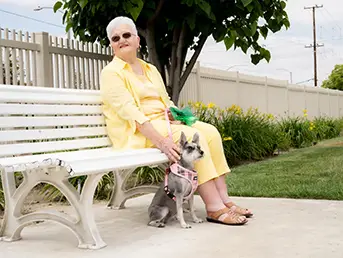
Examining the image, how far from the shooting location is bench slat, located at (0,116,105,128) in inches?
136

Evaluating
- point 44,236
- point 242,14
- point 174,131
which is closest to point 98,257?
point 44,236

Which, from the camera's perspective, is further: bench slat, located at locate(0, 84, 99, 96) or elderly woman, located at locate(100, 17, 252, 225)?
elderly woman, located at locate(100, 17, 252, 225)

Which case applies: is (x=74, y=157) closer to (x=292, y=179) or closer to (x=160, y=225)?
(x=160, y=225)

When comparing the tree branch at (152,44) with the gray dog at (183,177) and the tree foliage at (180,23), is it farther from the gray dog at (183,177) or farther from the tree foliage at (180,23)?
the gray dog at (183,177)

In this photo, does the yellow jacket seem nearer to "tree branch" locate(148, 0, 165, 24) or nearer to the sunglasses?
the sunglasses

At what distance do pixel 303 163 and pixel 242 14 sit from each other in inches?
97.5

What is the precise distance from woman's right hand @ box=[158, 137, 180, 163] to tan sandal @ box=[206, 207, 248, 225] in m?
0.46

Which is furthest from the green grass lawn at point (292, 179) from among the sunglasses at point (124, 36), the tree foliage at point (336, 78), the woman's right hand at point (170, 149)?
the tree foliage at point (336, 78)

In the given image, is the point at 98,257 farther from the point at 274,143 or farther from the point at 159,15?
the point at 274,143

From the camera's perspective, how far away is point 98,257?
291 centimetres

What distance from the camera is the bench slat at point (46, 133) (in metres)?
3.40

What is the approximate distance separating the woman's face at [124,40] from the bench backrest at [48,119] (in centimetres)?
44

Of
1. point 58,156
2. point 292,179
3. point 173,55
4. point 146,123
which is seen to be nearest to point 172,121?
point 146,123

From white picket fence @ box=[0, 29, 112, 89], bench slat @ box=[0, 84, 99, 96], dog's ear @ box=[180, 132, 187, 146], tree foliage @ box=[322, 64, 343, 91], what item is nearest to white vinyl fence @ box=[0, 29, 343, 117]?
white picket fence @ box=[0, 29, 112, 89]
